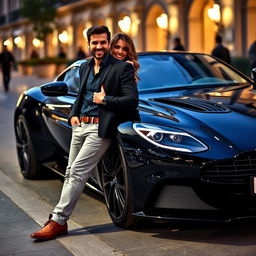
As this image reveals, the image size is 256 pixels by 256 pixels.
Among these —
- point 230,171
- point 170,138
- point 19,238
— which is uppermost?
point 170,138

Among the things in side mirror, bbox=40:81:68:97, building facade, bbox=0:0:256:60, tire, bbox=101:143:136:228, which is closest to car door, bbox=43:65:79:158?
side mirror, bbox=40:81:68:97

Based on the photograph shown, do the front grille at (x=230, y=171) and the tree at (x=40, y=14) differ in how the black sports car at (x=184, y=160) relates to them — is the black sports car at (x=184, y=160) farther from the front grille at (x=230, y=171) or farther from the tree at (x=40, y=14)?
the tree at (x=40, y=14)

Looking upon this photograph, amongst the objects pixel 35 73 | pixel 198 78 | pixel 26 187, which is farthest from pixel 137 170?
pixel 35 73

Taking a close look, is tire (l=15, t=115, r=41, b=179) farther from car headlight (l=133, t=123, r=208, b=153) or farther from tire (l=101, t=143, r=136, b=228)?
car headlight (l=133, t=123, r=208, b=153)

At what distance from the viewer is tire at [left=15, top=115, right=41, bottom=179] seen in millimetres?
7248

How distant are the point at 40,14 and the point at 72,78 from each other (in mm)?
38371

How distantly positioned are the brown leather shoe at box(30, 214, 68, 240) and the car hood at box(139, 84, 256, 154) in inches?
39.6

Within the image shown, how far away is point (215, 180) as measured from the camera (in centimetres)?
451

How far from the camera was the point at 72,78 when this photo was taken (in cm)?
699

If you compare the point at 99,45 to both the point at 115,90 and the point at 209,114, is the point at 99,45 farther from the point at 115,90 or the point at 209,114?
the point at 209,114

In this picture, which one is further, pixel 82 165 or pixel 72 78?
pixel 72 78

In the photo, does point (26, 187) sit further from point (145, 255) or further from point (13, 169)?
point (145, 255)

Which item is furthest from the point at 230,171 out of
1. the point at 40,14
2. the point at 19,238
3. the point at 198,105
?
the point at 40,14

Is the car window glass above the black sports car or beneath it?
above
